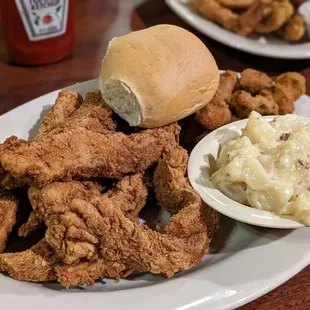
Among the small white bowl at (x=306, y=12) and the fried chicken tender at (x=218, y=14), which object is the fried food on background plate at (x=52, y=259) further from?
the small white bowl at (x=306, y=12)

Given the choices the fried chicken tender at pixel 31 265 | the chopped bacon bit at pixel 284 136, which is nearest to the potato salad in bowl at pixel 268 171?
the chopped bacon bit at pixel 284 136

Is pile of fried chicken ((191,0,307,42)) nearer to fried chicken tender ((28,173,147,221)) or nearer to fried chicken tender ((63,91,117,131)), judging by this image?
fried chicken tender ((63,91,117,131))

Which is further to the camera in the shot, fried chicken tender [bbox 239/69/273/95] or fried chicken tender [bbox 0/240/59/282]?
fried chicken tender [bbox 239/69/273/95]

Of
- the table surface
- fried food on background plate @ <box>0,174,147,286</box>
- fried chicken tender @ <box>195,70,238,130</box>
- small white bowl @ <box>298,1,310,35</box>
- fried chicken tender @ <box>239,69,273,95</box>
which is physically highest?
fried food on background plate @ <box>0,174,147,286</box>

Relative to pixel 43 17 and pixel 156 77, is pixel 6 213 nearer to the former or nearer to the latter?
pixel 156 77

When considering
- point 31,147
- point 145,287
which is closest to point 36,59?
point 31,147

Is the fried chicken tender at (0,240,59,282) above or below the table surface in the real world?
above

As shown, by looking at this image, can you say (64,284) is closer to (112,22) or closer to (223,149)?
(223,149)

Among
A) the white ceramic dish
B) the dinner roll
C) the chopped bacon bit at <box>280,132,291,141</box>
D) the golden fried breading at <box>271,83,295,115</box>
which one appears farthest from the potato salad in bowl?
the white ceramic dish
